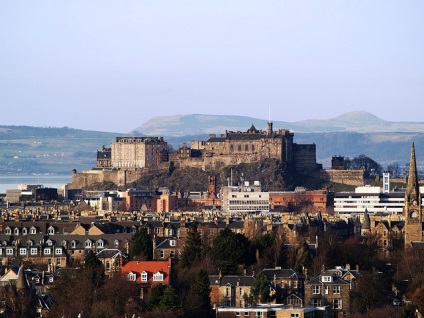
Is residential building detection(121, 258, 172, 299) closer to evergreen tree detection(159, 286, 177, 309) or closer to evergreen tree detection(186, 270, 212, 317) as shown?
evergreen tree detection(186, 270, 212, 317)

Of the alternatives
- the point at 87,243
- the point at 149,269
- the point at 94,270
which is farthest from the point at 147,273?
the point at 87,243

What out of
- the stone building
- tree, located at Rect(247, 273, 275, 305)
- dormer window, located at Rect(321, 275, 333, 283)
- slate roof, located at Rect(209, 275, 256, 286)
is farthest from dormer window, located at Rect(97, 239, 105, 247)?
the stone building

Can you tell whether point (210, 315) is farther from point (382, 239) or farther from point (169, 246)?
point (382, 239)

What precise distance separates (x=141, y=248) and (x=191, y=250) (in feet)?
8.59

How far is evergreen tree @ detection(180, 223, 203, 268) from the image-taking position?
77562 mm

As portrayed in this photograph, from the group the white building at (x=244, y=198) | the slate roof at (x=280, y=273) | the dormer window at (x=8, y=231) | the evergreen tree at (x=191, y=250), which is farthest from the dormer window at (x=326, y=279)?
the white building at (x=244, y=198)

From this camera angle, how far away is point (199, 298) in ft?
224

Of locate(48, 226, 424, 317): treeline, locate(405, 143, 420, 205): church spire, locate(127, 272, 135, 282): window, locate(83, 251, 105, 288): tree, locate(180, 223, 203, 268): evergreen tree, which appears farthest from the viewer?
locate(405, 143, 420, 205): church spire

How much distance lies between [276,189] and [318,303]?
11074 centimetres

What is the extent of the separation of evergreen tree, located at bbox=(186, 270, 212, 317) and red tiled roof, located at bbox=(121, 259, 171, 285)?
2.43 meters

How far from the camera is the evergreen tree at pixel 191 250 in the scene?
77562 millimetres

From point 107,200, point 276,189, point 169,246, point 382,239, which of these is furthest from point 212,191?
point 169,246

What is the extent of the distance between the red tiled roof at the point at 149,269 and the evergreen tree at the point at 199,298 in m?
2.43

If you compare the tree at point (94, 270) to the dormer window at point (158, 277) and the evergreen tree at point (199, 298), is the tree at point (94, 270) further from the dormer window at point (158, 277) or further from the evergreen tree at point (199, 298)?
the evergreen tree at point (199, 298)
